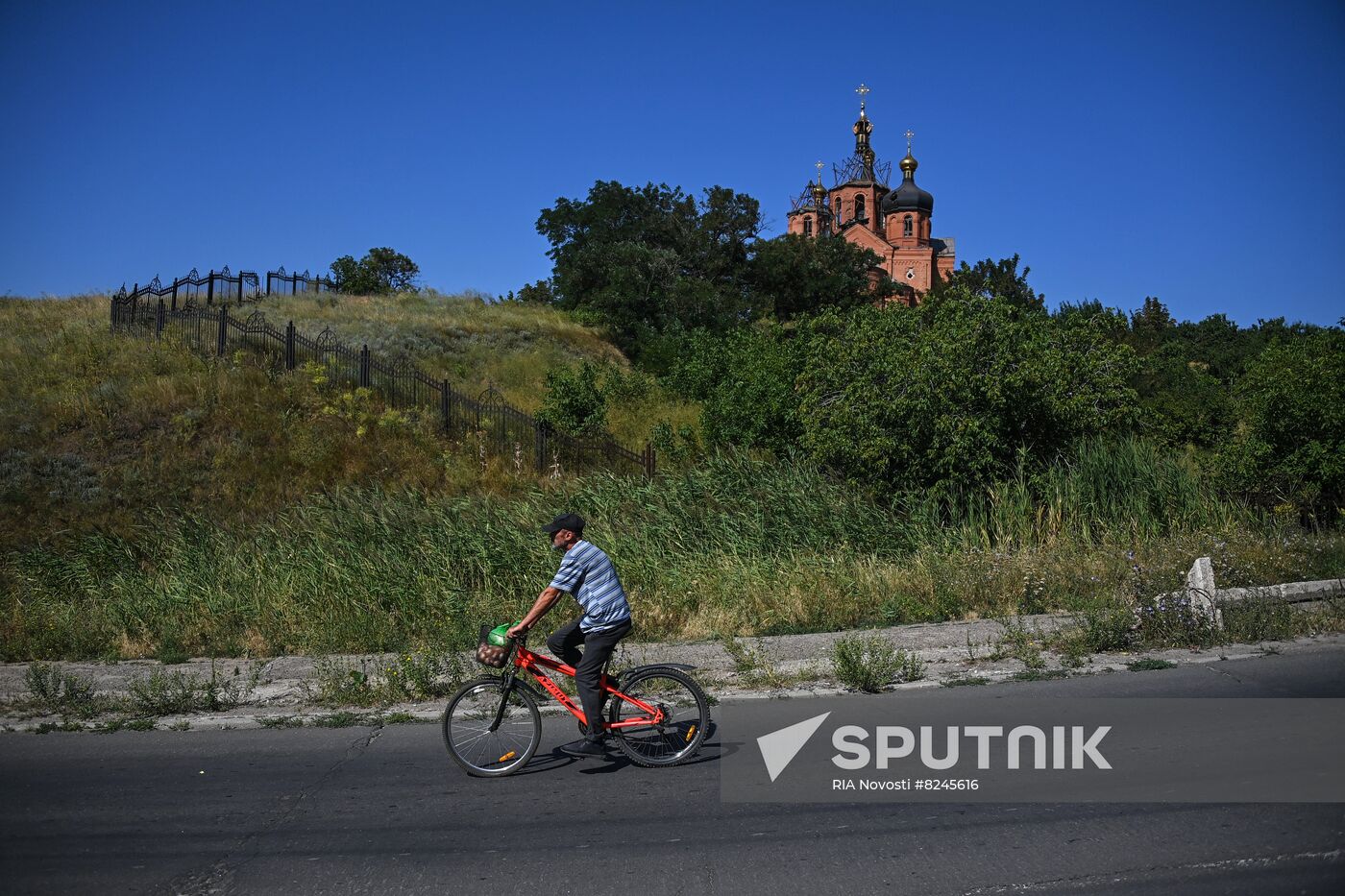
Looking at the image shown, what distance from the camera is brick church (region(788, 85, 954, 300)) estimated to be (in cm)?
8481

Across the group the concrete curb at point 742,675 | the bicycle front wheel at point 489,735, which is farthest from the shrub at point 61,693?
the bicycle front wheel at point 489,735

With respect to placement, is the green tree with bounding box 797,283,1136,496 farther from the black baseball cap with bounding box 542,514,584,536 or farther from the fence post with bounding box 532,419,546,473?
the black baseball cap with bounding box 542,514,584,536

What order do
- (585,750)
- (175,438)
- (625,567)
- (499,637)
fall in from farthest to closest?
1. (175,438)
2. (625,567)
3. (585,750)
4. (499,637)

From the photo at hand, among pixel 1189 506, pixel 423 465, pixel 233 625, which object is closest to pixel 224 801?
pixel 233 625

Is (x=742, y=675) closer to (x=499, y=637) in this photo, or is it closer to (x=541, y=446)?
(x=499, y=637)

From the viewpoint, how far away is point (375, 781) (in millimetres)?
6012

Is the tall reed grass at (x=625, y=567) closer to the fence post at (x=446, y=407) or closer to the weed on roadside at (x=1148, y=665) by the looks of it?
the weed on roadside at (x=1148, y=665)

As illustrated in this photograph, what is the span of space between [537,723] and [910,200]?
87383 millimetres

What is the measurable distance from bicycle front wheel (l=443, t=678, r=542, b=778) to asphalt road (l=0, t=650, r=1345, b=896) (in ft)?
0.43

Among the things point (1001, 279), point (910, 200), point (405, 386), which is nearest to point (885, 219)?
point (910, 200)

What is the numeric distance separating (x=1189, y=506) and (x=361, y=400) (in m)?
18.7

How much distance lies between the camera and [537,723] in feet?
20.6

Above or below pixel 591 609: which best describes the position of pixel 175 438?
above

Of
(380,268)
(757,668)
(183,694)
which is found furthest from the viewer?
(380,268)
